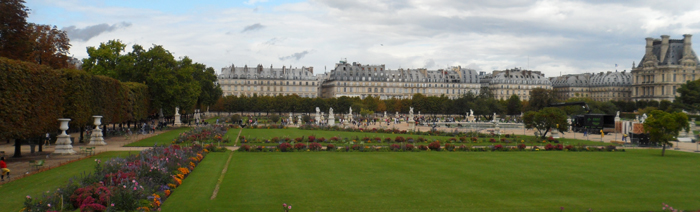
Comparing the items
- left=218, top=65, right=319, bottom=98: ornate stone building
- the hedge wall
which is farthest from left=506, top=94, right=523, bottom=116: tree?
the hedge wall

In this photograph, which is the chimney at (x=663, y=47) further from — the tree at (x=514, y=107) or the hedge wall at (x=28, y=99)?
the hedge wall at (x=28, y=99)

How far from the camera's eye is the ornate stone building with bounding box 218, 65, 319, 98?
113125 millimetres

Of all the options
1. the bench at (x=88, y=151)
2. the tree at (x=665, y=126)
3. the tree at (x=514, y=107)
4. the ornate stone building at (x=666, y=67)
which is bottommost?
the bench at (x=88, y=151)

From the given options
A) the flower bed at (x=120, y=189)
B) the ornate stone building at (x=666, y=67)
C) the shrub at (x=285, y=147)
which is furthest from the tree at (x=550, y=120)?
the ornate stone building at (x=666, y=67)

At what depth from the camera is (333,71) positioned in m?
118

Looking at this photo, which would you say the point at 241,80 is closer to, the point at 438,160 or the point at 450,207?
the point at 438,160

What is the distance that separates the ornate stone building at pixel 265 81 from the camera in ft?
371

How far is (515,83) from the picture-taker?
12494 centimetres

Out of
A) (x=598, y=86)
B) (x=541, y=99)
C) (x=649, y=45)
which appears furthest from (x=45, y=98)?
(x=598, y=86)

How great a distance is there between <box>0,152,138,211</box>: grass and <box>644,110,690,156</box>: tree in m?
26.7

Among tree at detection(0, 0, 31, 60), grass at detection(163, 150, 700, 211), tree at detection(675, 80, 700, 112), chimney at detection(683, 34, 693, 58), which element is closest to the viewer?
grass at detection(163, 150, 700, 211)

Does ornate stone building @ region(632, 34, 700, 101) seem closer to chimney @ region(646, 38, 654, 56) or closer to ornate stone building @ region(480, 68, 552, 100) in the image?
chimney @ region(646, 38, 654, 56)

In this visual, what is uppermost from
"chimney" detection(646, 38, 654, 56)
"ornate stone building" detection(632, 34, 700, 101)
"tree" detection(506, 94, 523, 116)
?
"chimney" detection(646, 38, 654, 56)

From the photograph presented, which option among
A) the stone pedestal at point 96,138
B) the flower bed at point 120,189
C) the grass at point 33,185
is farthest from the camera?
the stone pedestal at point 96,138
